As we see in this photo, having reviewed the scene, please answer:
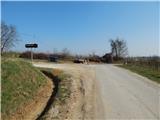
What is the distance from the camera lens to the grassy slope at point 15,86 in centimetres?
1271

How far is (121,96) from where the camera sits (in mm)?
15461

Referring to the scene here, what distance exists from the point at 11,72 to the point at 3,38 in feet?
104

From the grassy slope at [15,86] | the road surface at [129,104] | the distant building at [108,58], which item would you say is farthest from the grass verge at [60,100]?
the distant building at [108,58]

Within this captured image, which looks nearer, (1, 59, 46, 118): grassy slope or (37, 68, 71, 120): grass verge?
(37, 68, 71, 120): grass verge

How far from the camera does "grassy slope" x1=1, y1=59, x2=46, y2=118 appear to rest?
12.7 metres

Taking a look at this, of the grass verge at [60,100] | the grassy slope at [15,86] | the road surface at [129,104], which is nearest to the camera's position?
the road surface at [129,104]

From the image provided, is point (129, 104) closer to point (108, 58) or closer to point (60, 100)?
point (60, 100)

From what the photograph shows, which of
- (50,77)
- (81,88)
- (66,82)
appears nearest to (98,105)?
(81,88)

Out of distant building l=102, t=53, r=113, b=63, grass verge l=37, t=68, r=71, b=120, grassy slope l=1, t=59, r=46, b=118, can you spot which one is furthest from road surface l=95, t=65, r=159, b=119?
distant building l=102, t=53, r=113, b=63

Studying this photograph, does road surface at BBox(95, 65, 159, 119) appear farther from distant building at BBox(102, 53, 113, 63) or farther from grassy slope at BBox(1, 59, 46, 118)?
distant building at BBox(102, 53, 113, 63)

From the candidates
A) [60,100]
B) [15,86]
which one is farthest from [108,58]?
[60,100]

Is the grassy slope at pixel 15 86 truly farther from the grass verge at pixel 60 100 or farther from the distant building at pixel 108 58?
the distant building at pixel 108 58

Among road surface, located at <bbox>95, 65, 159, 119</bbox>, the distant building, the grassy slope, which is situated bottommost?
road surface, located at <bbox>95, 65, 159, 119</bbox>

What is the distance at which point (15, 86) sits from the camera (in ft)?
48.8
